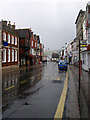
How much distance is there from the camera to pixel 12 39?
112 ft

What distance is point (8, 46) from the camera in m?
31.5

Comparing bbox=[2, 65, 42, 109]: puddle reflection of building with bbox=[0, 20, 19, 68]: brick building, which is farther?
bbox=[0, 20, 19, 68]: brick building

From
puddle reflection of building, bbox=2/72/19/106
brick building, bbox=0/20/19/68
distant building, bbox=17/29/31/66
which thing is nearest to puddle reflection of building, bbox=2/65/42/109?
puddle reflection of building, bbox=2/72/19/106

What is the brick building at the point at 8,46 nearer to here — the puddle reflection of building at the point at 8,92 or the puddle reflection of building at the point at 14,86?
the puddle reflection of building at the point at 14,86

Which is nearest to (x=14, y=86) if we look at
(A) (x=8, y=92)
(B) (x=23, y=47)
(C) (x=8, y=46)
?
(A) (x=8, y=92)

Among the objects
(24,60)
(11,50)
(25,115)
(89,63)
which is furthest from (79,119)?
(24,60)

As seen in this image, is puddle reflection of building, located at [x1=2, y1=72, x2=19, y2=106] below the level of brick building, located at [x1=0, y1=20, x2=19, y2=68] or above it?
below

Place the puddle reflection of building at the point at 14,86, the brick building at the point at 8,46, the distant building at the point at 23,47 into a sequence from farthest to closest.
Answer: the distant building at the point at 23,47 < the brick building at the point at 8,46 < the puddle reflection of building at the point at 14,86

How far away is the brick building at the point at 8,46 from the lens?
2868 centimetres

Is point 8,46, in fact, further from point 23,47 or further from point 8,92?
point 8,92

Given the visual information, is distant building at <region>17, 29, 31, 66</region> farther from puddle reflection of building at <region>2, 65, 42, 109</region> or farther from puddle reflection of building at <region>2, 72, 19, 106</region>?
puddle reflection of building at <region>2, 72, 19, 106</region>

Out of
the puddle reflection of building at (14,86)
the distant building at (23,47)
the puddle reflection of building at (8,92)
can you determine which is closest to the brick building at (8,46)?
the distant building at (23,47)

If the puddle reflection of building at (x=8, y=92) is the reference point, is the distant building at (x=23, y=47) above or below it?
above

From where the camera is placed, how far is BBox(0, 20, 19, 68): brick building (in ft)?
94.1
